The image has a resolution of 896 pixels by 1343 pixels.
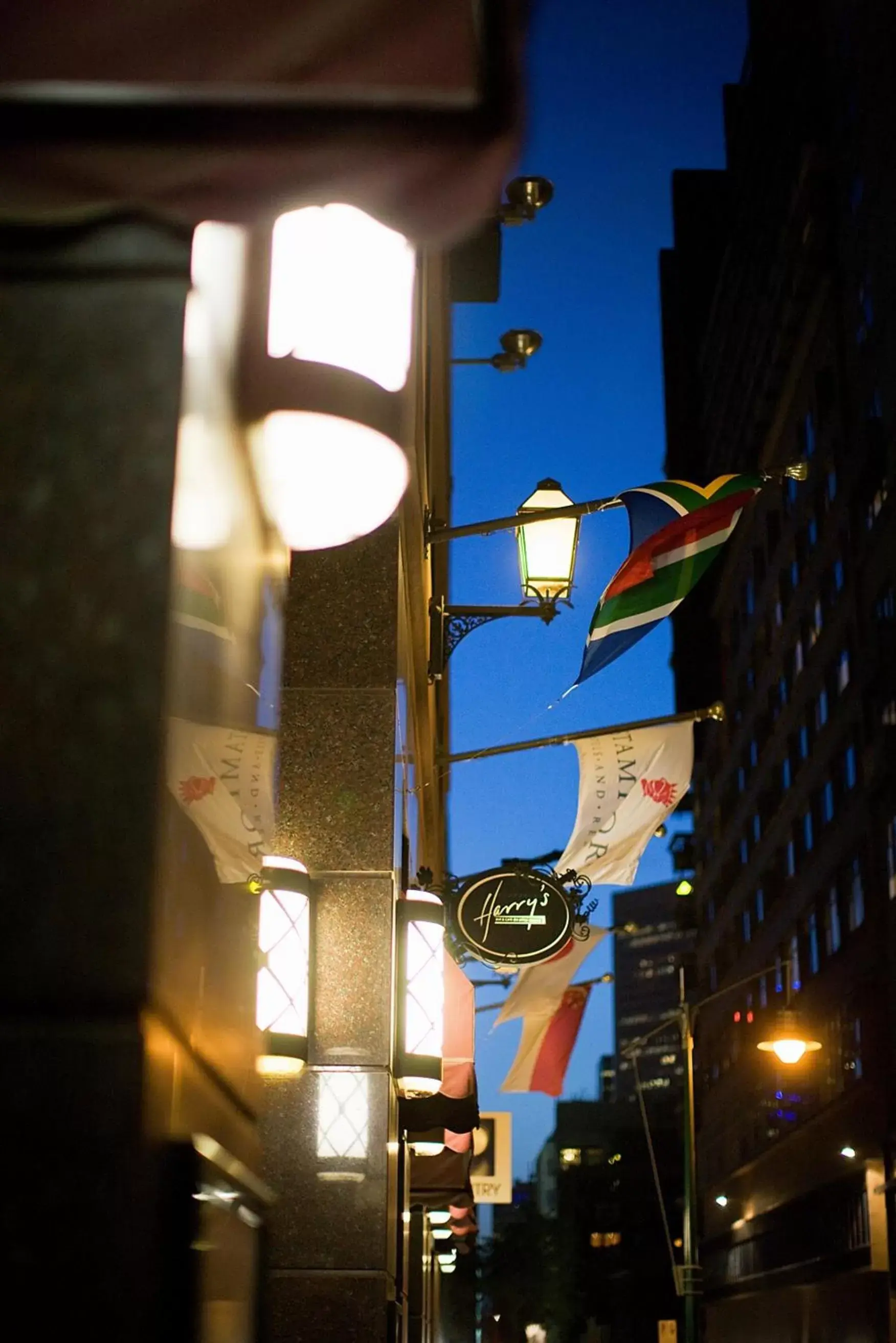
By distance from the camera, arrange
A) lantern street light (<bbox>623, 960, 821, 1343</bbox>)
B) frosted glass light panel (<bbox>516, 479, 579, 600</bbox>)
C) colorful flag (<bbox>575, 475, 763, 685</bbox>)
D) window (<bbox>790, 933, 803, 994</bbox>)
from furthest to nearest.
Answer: window (<bbox>790, 933, 803, 994</bbox>)
lantern street light (<bbox>623, 960, 821, 1343</bbox>)
frosted glass light panel (<bbox>516, 479, 579, 600</bbox>)
colorful flag (<bbox>575, 475, 763, 685</bbox>)

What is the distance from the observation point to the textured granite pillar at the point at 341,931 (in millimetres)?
8125

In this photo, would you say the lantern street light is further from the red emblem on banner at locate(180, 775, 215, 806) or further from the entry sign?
the red emblem on banner at locate(180, 775, 215, 806)

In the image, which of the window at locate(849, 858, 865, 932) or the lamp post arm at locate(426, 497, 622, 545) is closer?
the lamp post arm at locate(426, 497, 622, 545)

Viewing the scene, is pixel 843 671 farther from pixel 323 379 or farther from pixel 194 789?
pixel 194 789

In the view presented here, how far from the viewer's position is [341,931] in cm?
880

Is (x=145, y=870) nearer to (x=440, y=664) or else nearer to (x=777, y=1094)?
(x=440, y=664)

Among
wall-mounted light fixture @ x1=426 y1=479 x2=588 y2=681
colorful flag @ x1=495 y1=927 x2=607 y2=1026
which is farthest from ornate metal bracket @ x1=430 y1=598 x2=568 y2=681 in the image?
colorful flag @ x1=495 y1=927 x2=607 y2=1026

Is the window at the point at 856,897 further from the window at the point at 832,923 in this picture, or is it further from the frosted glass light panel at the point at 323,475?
the frosted glass light panel at the point at 323,475

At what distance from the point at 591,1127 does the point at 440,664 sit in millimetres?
147144

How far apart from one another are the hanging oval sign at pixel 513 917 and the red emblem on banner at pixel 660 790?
4.49 feet

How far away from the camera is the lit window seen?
170ft

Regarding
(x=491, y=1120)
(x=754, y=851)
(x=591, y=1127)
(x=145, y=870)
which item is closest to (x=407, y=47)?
(x=145, y=870)

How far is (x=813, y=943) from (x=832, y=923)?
3.00m

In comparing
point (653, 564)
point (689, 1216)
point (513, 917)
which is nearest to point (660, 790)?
point (513, 917)
